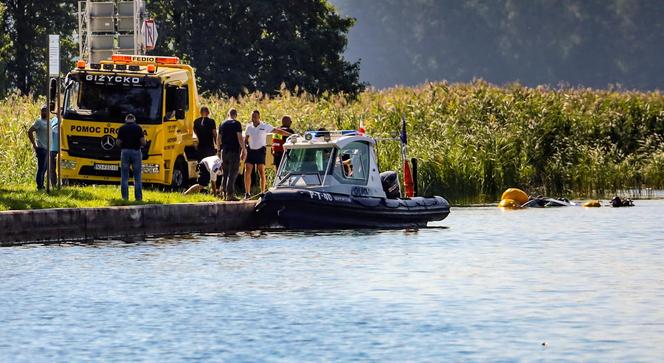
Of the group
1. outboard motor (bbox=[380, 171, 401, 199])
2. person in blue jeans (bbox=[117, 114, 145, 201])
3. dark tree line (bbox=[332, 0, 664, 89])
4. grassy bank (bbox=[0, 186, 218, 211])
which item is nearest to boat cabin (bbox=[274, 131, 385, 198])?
outboard motor (bbox=[380, 171, 401, 199])

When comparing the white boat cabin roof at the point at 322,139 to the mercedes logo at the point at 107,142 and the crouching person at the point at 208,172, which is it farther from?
the mercedes logo at the point at 107,142

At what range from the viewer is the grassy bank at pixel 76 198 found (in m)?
29.4

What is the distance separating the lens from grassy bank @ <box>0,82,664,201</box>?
40.6 metres

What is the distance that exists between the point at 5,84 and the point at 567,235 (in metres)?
40.4

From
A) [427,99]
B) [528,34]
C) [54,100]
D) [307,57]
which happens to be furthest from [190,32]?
[528,34]

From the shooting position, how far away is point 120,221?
96.4ft

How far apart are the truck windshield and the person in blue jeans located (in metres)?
4.29

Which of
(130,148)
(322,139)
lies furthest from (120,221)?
(322,139)

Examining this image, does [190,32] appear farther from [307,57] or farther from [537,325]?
[537,325]

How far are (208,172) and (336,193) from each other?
5.10 m

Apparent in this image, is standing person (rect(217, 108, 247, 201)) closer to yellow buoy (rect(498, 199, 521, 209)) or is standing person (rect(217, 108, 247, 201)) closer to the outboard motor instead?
the outboard motor

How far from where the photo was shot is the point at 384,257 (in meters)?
26.6

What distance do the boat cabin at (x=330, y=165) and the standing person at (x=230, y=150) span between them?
897 millimetres

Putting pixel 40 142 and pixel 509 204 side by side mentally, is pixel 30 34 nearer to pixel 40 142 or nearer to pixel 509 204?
pixel 509 204
